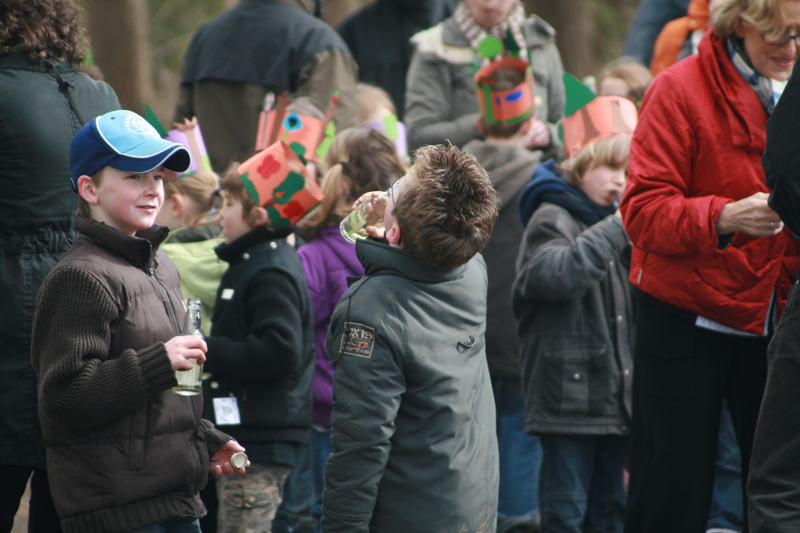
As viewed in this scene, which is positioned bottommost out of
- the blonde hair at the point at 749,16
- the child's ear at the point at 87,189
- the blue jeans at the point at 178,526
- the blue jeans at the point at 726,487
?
the blue jeans at the point at 726,487

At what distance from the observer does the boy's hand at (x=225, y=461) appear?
9.06 feet

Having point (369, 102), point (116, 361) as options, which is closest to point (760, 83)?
point (116, 361)

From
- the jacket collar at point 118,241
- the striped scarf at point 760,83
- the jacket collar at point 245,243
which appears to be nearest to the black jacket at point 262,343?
the jacket collar at point 245,243

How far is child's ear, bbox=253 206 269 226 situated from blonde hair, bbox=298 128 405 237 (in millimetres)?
369

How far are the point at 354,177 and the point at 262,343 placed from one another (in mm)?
971

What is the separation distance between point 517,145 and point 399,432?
267 centimetres

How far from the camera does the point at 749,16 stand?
310cm

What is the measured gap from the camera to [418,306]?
8.38 ft

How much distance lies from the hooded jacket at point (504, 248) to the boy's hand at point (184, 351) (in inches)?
92.6

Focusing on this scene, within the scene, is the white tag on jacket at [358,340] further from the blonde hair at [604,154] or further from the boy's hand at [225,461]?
the blonde hair at [604,154]

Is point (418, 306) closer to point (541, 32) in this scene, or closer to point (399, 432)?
point (399, 432)

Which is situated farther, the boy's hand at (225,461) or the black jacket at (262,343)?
the black jacket at (262,343)

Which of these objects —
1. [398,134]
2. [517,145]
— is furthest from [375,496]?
[398,134]

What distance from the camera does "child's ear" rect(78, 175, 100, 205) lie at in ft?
→ 8.63
